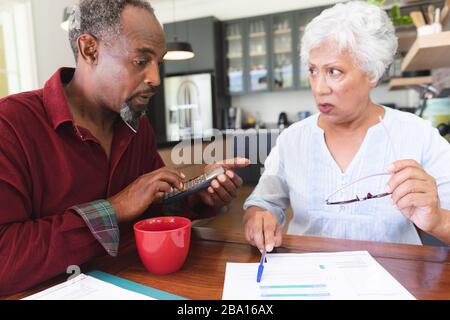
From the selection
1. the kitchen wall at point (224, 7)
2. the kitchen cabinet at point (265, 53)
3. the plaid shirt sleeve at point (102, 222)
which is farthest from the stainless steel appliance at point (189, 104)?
the plaid shirt sleeve at point (102, 222)

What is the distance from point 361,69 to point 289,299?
75 cm

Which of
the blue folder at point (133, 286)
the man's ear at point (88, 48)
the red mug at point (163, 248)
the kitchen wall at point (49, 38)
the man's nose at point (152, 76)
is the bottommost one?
the blue folder at point (133, 286)

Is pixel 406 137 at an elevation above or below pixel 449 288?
above

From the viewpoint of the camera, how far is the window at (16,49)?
340 centimetres

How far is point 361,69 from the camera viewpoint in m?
1.04

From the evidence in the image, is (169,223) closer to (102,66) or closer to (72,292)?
(72,292)

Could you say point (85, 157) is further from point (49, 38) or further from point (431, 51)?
point (49, 38)

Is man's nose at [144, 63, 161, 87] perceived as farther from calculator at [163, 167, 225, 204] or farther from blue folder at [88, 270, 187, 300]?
blue folder at [88, 270, 187, 300]

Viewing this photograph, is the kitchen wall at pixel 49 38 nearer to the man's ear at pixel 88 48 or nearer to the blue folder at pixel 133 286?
the man's ear at pixel 88 48

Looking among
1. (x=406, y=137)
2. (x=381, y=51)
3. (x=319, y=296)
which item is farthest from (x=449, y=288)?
(x=381, y=51)

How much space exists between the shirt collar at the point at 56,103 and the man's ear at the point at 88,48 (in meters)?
0.09

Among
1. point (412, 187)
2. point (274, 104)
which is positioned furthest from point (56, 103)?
point (274, 104)

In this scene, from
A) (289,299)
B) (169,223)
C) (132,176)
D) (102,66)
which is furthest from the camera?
(132,176)

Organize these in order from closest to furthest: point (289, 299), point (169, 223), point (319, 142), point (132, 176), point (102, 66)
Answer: point (289, 299)
point (169, 223)
point (102, 66)
point (132, 176)
point (319, 142)
